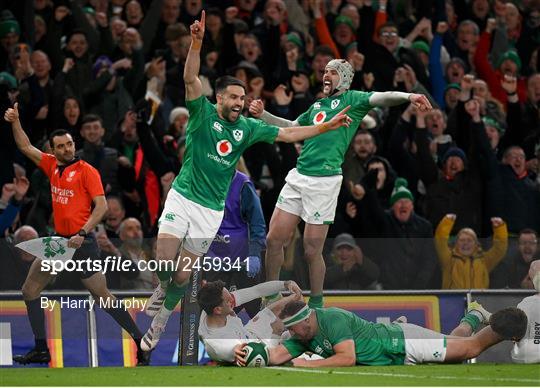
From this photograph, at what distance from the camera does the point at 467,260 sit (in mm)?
17297

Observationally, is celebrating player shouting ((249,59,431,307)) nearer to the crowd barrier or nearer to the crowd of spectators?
the crowd barrier

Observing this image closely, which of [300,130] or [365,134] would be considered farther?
[365,134]

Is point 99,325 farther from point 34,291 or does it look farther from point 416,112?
point 416,112

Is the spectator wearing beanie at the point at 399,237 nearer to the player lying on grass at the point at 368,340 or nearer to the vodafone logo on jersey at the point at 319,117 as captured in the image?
the player lying on grass at the point at 368,340

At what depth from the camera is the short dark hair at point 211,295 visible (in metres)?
14.6

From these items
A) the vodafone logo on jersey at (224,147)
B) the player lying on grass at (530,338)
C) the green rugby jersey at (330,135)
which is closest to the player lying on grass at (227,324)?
the vodafone logo on jersey at (224,147)

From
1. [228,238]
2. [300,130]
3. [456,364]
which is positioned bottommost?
[456,364]

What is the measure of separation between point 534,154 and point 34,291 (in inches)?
287

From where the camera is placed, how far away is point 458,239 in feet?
57.3

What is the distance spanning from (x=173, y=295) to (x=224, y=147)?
1450 millimetres

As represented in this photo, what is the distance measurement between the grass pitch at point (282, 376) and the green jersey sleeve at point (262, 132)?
2.13 m

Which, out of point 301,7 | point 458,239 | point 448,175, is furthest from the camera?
point 301,7

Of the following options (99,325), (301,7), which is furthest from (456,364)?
(301,7)

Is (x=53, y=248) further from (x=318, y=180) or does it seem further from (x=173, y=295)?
(x=318, y=180)
